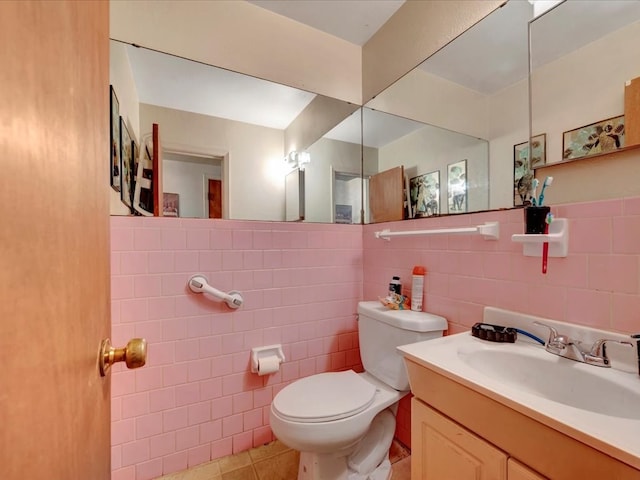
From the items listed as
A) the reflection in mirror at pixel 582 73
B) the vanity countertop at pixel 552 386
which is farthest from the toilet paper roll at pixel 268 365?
the reflection in mirror at pixel 582 73

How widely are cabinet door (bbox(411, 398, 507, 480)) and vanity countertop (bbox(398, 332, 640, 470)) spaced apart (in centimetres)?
13

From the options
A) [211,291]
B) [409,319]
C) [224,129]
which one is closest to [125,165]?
[224,129]

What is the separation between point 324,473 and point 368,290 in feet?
3.01

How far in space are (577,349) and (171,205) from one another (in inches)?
63.3

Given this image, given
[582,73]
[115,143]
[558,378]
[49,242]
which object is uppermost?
[582,73]

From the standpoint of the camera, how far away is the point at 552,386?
819 millimetres

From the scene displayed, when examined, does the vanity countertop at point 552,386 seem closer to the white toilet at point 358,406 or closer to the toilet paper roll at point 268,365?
the white toilet at point 358,406

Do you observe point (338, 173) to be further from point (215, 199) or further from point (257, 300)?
Answer: point (257, 300)

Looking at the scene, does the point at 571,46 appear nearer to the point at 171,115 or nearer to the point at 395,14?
the point at 395,14

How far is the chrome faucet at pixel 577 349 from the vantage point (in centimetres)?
78

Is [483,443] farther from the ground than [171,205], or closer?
closer

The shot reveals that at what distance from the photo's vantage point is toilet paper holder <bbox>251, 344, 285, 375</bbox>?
4.82 feet

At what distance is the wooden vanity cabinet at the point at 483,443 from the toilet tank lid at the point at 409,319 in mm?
362

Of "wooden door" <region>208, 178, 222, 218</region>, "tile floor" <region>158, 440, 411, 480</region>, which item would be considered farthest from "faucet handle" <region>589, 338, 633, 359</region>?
"wooden door" <region>208, 178, 222, 218</region>
